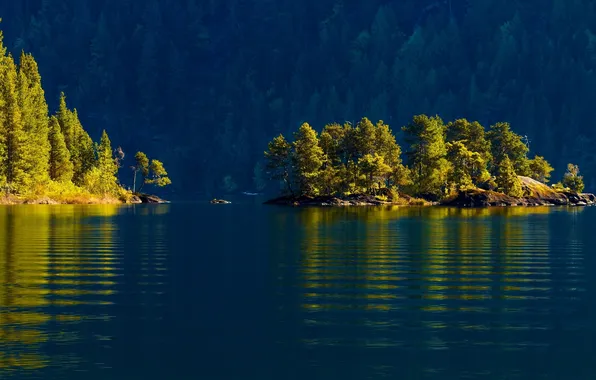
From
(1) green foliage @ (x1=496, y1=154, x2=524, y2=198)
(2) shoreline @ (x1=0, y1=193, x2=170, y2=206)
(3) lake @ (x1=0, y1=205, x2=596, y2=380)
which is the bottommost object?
(3) lake @ (x1=0, y1=205, x2=596, y2=380)

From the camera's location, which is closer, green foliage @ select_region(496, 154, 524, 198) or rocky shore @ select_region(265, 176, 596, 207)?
rocky shore @ select_region(265, 176, 596, 207)

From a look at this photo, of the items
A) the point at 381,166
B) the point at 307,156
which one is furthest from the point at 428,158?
the point at 307,156

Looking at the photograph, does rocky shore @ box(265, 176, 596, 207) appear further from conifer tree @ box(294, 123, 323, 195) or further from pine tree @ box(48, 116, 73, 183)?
pine tree @ box(48, 116, 73, 183)

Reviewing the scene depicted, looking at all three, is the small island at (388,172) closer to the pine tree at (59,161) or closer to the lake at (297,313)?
the pine tree at (59,161)

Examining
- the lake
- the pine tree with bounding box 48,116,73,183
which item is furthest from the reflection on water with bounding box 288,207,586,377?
the pine tree with bounding box 48,116,73,183

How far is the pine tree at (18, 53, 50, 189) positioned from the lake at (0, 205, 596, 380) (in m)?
109

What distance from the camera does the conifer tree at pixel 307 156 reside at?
179750 mm

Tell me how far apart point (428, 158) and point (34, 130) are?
8432 cm

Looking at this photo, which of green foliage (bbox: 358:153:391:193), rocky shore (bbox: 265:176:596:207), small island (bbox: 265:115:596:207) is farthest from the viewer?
small island (bbox: 265:115:596:207)

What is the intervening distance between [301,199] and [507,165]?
46.1 metres

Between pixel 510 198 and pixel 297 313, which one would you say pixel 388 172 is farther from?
pixel 297 313

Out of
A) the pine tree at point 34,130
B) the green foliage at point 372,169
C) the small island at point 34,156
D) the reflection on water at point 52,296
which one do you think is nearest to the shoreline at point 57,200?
the small island at point 34,156

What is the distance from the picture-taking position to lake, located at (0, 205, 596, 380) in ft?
80.7

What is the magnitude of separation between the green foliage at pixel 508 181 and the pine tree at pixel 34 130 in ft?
319
